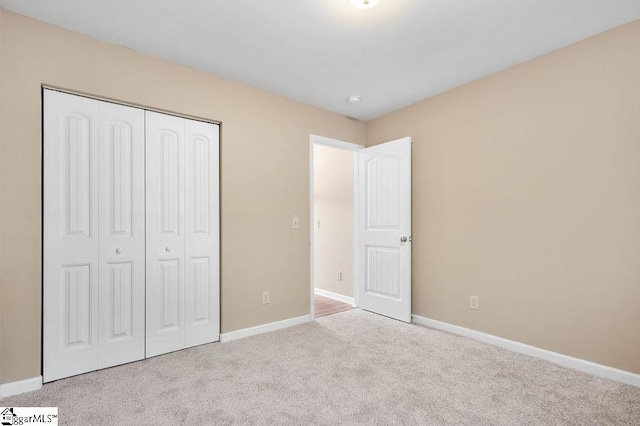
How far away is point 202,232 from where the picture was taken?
9.55 ft

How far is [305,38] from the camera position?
7.69 ft

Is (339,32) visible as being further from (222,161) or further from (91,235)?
(91,235)

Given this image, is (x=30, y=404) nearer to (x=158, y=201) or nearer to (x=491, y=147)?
(x=158, y=201)

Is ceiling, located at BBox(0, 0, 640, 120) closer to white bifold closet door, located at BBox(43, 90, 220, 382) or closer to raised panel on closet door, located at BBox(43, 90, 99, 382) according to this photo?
white bifold closet door, located at BBox(43, 90, 220, 382)

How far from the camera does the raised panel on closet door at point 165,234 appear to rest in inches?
103

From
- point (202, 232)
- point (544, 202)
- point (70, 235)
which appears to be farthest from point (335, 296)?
point (70, 235)

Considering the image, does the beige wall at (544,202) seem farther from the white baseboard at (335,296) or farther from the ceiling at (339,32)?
the white baseboard at (335,296)

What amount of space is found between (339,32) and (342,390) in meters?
2.45

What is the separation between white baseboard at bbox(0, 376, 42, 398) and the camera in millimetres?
2000

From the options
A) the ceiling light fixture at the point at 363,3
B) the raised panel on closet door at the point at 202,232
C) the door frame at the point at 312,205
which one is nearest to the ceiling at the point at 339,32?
the ceiling light fixture at the point at 363,3

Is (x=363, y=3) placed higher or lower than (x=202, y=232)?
higher

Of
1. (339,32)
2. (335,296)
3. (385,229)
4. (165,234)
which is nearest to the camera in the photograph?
(339,32)

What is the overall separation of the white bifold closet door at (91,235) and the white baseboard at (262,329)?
2.33 ft

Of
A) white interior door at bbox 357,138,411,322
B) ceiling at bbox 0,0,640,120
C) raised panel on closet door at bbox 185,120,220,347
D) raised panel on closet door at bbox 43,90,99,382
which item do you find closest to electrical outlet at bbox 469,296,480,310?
white interior door at bbox 357,138,411,322
